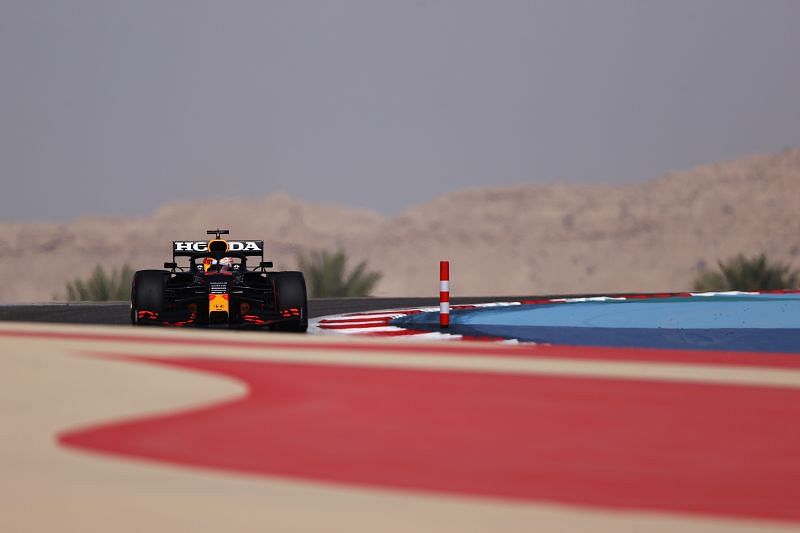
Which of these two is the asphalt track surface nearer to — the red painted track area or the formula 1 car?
the formula 1 car

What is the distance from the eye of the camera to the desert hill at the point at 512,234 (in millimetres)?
75312

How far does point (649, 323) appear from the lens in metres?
18.2

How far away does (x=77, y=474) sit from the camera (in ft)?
18.0

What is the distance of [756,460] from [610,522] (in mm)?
1525

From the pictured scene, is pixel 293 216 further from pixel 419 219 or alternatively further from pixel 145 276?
pixel 145 276

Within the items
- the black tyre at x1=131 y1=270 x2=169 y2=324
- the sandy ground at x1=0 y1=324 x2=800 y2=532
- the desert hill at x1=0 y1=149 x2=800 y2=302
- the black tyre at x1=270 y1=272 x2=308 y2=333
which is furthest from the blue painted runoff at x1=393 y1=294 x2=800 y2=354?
the desert hill at x1=0 y1=149 x2=800 y2=302

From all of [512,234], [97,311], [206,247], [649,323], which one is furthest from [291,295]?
[512,234]

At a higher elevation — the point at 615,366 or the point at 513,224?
the point at 513,224

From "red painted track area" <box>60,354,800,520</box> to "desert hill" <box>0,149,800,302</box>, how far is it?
201 feet

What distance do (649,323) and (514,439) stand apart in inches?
477

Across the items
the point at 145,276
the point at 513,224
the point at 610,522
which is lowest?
the point at 610,522

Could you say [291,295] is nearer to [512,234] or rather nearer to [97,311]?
[97,311]

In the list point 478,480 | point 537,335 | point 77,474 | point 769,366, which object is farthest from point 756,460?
point 537,335

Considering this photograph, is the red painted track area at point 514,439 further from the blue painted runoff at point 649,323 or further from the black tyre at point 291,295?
the black tyre at point 291,295
